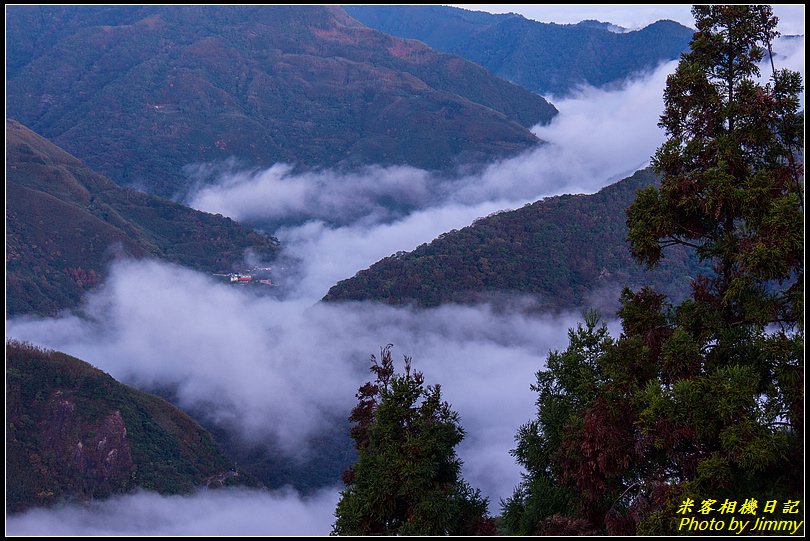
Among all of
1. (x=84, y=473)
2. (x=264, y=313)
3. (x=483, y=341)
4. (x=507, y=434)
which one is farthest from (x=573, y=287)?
(x=264, y=313)

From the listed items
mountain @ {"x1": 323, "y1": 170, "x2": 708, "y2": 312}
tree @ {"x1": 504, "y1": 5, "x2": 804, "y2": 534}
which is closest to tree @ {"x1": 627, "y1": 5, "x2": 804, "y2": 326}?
tree @ {"x1": 504, "y1": 5, "x2": 804, "y2": 534}

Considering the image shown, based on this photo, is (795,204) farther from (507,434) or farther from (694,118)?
(507,434)

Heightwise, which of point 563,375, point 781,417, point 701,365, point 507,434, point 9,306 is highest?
point 9,306

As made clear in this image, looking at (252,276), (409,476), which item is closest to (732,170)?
(409,476)

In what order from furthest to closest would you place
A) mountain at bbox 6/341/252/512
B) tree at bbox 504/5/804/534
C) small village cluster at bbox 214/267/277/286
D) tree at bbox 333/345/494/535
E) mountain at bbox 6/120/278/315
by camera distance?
small village cluster at bbox 214/267/277/286 → mountain at bbox 6/120/278/315 → mountain at bbox 6/341/252/512 → tree at bbox 333/345/494/535 → tree at bbox 504/5/804/534

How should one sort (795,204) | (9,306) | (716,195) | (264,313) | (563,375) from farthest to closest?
(264,313) < (9,306) < (563,375) < (716,195) < (795,204)

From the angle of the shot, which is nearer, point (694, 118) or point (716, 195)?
point (716, 195)

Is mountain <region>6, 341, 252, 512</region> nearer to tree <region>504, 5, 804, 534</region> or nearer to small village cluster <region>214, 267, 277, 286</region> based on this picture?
tree <region>504, 5, 804, 534</region>
